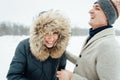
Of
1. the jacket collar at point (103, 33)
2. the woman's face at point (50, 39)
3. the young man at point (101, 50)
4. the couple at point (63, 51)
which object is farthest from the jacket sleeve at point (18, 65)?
the jacket collar at point (103, 33)

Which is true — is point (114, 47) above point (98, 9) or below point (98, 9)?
below

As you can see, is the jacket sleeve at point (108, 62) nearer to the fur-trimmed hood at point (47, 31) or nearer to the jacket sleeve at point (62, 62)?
the fur-trimmed hood at point (47, 31)

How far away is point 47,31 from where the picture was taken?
1.96 metres

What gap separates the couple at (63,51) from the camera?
1674 millimetres

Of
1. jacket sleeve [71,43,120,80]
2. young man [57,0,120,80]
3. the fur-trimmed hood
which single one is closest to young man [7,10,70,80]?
the fur-trimmed hood

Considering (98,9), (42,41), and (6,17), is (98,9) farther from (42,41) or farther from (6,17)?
(6,17)

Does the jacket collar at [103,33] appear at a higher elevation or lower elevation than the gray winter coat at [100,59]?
higher

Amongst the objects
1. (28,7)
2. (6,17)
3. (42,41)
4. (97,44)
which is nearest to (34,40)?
(42,41)

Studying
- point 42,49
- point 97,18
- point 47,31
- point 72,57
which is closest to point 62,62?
point 72,57

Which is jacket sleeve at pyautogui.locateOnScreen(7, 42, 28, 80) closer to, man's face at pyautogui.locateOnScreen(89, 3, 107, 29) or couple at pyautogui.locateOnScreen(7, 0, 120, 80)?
couple at pyautogui.locateOnScreen(7, 0, 120, 80)

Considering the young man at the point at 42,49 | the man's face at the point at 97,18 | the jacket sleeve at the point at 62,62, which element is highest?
the man's face at the point at 97,18

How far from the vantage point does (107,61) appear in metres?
1.65

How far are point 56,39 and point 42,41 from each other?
0.10 metres

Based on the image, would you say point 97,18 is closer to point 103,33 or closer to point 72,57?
point 103,33
